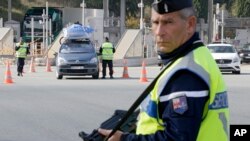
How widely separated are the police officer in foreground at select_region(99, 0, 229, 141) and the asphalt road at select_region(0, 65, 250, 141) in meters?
8.72

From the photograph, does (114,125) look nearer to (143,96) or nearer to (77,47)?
(143,96)

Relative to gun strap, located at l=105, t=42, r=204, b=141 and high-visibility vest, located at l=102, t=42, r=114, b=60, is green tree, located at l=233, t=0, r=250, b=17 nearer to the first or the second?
high-visibility vest, located at l=102, t=42, r=114, b=60

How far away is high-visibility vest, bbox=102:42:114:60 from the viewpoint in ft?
106

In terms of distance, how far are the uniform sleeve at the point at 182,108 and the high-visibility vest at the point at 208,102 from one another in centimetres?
4

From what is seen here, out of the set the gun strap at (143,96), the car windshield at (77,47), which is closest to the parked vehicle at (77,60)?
the car windshield at (77,47)

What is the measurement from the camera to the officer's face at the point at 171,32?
373 centimetres

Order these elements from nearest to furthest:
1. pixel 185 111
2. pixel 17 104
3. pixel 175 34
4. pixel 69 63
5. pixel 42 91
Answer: pixel 185 111
pixel 175 34
pixel 17 104
pixel 42 91
pixel 69 63

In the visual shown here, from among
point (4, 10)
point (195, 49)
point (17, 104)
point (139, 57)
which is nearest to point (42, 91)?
point (17, 104)

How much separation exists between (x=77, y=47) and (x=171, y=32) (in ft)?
94.3

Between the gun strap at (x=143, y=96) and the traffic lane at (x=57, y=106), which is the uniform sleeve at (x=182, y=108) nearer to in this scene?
the gun strap at (x=143, y=96)

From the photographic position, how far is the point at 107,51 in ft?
107

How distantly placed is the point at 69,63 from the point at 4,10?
65776mm

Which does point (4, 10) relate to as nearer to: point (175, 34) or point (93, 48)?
point (93, 48)

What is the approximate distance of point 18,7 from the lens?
97000mm
